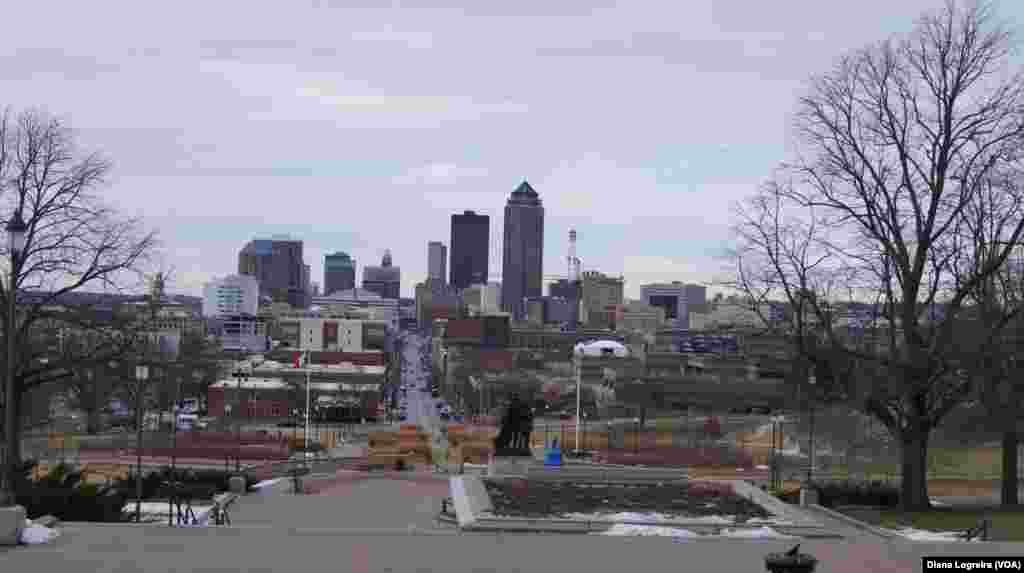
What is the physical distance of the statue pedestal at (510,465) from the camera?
148 feet

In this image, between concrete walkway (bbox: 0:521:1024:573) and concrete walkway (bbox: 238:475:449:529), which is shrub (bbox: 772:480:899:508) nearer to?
concrete walkway (bbox: 238:475:449:529)

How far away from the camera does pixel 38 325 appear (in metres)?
48.1

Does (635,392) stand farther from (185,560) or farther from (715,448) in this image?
(185,560)

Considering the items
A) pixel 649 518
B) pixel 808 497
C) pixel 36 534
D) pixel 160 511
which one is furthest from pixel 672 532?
pixel 160 511

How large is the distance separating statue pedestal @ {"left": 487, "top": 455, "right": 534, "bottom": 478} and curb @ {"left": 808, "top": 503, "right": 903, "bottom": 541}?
38.8ft

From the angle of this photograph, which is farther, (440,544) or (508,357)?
(508,357)

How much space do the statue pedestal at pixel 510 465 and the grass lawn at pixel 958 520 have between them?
14558mm

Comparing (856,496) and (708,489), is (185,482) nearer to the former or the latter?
(708,489)

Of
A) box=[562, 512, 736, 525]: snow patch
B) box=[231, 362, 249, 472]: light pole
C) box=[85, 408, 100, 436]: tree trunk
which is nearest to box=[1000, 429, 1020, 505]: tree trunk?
box=[562, 512, 736, 525]: snow patch

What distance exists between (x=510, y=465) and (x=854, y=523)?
17605 mm

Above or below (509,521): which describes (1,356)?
above

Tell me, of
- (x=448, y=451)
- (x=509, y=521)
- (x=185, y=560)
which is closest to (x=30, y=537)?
(x=185, y=560)

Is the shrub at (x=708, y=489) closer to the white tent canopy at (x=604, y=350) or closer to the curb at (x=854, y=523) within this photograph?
the curb at (x=854, y=523)

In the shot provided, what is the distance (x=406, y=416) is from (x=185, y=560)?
350 feet
